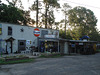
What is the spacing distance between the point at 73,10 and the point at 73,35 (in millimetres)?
9045

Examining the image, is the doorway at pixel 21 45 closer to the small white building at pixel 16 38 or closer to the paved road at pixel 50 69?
the small white building at pixel 16 38

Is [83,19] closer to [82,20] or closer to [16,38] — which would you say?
[82,20]

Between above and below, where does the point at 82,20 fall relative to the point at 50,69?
above

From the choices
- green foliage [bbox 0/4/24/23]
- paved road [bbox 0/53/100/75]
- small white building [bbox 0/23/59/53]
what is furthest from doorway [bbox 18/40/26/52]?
green foliage [bbox 0/4/24/23]

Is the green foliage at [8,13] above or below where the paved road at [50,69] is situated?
above

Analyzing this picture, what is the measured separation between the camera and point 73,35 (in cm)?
4278

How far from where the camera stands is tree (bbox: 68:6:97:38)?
37.7 m

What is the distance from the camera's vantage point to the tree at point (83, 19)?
124ft

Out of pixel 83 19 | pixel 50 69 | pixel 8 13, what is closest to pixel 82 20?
pixel 83 19

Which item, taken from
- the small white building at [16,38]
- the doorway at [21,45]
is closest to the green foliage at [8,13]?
the small white building at [16,38]

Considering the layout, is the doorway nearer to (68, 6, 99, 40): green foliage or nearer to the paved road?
the paved road

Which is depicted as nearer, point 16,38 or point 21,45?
point 16,38

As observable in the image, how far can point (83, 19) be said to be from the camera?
3794 centimetres

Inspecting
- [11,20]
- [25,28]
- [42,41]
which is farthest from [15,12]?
[42,41]
